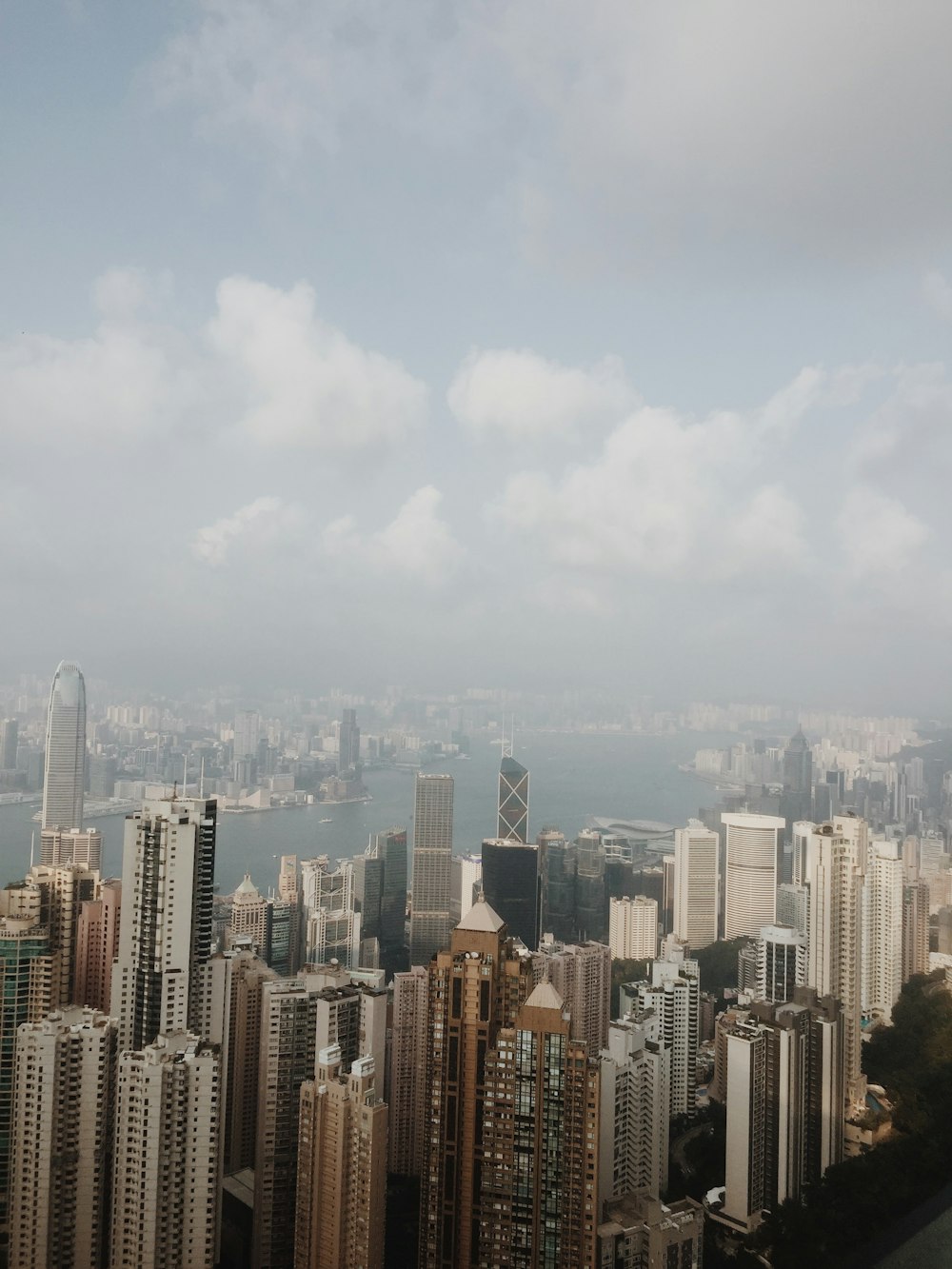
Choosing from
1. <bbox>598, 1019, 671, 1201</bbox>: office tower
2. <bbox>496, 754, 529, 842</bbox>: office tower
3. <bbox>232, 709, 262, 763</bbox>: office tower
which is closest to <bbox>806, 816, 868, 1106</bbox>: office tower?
<bbox>598, 1019, 671, 1201</bbox>: office tower

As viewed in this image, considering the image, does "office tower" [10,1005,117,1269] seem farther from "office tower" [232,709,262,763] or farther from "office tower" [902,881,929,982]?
"office tower" [902,881,929,982]

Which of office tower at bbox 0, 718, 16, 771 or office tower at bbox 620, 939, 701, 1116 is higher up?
office tower at bbox 0, 718, 16, 771

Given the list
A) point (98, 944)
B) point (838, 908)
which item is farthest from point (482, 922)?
point (838, 908)

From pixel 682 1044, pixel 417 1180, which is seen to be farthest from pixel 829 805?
pixel 417 1180

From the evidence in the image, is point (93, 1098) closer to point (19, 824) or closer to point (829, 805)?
point (19, 824)

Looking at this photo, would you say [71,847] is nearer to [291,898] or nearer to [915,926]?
[291,898]

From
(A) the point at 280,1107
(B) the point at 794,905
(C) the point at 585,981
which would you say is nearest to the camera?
(A) the point at 280,1107
